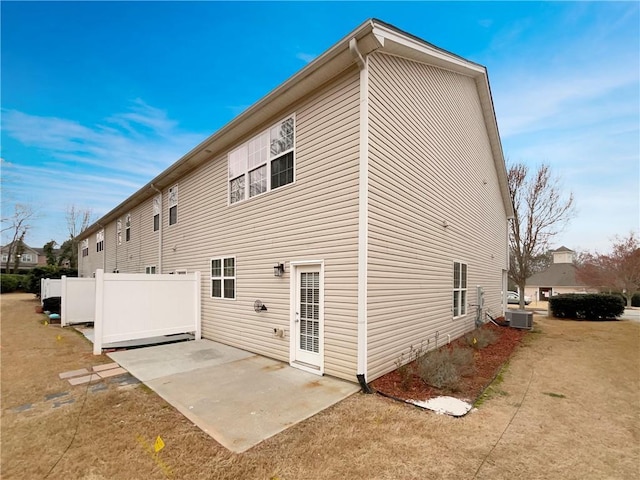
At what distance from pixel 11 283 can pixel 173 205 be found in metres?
34.6

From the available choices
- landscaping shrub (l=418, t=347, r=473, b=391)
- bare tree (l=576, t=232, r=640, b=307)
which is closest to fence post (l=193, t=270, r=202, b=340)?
landscaping shrub (l=418, t=347, r=473, b=391)

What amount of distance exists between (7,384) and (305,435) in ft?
17.8

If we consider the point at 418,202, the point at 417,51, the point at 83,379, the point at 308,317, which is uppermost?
the point at 417,51

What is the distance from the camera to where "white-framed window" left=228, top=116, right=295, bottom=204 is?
6859 mm

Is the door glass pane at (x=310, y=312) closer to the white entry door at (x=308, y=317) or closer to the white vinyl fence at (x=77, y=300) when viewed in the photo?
the white entry door at (x=308, y=317)

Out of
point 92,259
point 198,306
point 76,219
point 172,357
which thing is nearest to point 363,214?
point 172,357

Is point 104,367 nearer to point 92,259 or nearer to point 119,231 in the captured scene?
point 119,231

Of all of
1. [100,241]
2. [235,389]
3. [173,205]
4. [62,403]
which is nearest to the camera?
[62,403]

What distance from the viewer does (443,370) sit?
5227 mm

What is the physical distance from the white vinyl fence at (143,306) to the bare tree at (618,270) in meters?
31.2

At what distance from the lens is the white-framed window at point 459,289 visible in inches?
361

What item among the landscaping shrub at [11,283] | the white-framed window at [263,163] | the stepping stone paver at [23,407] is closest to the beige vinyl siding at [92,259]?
the landscaping shrub at [11,283]

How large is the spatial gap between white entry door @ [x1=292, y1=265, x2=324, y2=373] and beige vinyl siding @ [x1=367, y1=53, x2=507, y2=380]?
43.9 inches

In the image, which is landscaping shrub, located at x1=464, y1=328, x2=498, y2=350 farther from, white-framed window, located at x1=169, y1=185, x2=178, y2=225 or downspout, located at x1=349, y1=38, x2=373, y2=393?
white-framed window, located at x1=169, y1=185, x2=178, y2=225
